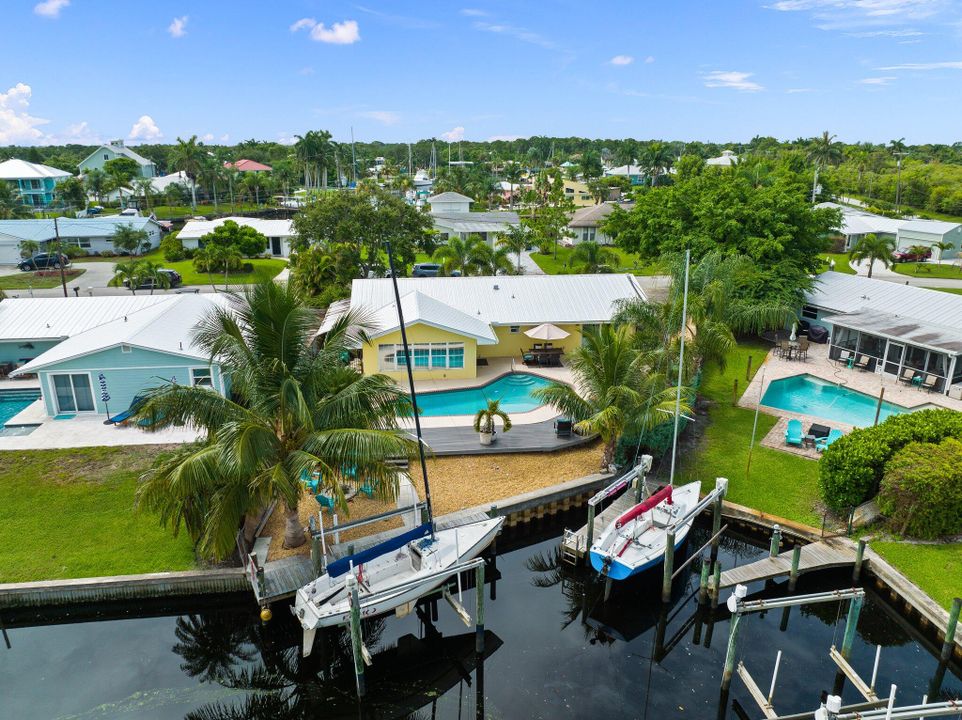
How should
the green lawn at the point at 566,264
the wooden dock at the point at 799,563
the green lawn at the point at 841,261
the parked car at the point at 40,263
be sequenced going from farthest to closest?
1. the parked car at the point at 40,263
2. the green lawn at the point at 841,261
3. the green lawn at the point at 566,264
4. the wooden dock at the point at 799,563

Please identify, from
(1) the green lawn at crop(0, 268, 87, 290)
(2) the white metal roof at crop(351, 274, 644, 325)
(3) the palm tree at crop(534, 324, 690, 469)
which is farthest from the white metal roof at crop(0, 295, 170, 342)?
(3) the palm tree at crop(534, 324, 690, 469)

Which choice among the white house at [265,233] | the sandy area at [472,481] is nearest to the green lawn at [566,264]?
the white house at [265,233]

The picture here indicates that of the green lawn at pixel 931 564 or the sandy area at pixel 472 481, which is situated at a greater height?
the sandy area at pixel 472 481

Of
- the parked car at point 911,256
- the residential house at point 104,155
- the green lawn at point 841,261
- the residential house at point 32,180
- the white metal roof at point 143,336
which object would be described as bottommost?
the green lawn at point 841,261

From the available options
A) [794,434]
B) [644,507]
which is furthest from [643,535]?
[794,434]

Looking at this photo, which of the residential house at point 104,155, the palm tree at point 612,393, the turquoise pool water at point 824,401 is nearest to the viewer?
the palm tree at point 612,393

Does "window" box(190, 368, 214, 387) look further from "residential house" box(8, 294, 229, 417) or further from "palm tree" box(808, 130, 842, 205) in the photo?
"palm tree" box(808, 130, 842, 205)

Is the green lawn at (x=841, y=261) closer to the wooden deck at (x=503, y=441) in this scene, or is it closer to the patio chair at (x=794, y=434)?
the patio chair at (x=794, y=434)

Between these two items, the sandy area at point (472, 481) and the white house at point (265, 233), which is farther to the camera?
the white house at point (265, 233)
